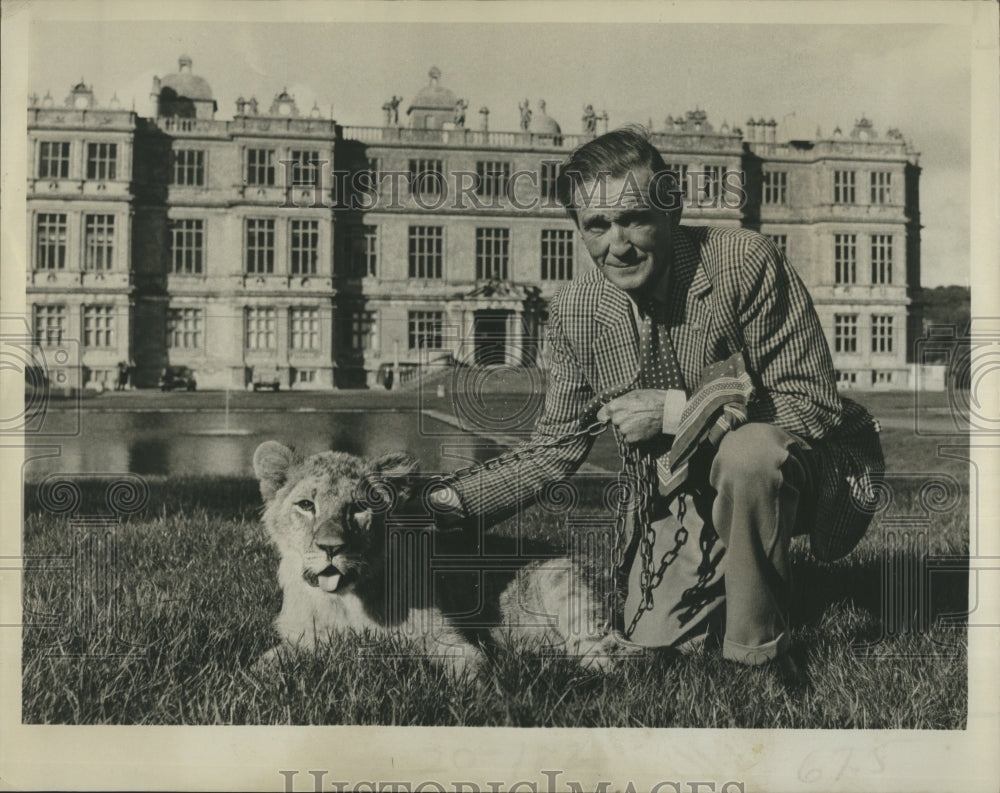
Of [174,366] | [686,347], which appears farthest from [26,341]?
[686,347]

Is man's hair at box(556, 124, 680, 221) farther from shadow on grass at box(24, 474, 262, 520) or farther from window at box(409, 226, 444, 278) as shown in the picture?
shadow on grass at box(24, 474, 262, 520)

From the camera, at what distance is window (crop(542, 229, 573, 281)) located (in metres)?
3.91

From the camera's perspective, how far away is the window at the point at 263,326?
4020 millimetres

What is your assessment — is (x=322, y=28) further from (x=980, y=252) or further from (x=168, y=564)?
(x=980, y=252)

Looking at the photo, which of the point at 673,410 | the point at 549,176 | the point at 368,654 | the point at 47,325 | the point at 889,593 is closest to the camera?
the point at 673,410

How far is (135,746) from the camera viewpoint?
11.1ft

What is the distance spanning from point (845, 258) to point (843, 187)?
32 cm

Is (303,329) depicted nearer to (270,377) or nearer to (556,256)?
(270,377)

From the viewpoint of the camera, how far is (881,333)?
386cm

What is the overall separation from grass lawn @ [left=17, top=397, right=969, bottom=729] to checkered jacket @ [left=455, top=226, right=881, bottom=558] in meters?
0.30

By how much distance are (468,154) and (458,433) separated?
124 cm

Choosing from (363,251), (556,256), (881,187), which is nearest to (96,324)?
(363,251)

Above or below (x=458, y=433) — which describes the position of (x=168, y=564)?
below

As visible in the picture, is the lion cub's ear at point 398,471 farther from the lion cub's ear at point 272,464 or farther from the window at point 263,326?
the window at point 263,326
